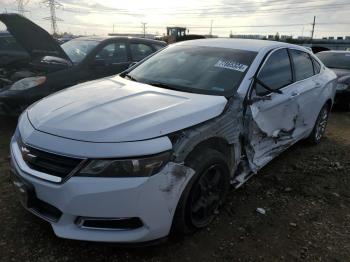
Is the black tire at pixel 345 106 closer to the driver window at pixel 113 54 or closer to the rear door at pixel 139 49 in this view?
the rear door at pixel 139 49

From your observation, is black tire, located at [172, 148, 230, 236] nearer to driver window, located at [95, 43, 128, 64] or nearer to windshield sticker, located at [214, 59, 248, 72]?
windshield sticker, located at [214, 59, 248, 72]

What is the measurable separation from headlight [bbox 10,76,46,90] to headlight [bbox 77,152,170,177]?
3689 mm

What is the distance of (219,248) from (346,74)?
793cm

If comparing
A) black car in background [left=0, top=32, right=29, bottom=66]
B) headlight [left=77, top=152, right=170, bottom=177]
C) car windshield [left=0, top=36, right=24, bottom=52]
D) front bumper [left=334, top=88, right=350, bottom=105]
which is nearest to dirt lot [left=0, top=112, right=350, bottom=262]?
headlight [left=77, top=152, right=170, bottom=177]

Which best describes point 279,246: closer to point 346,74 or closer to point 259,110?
point 259,110

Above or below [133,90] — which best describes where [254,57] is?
above

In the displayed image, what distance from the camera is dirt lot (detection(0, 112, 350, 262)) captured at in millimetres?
2875

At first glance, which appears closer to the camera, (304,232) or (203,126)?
(203,126)

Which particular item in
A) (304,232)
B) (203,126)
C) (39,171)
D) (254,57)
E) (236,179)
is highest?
(254,57)

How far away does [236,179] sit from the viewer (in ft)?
11.9

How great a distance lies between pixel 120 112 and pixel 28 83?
11.2 feet

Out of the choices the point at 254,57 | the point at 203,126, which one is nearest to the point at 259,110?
the point at 254,57

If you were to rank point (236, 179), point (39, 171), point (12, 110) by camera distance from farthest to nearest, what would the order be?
point (12, 110), point (236, 179), point (39, 171)

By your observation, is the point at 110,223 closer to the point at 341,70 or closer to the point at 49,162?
the point at 49,162
